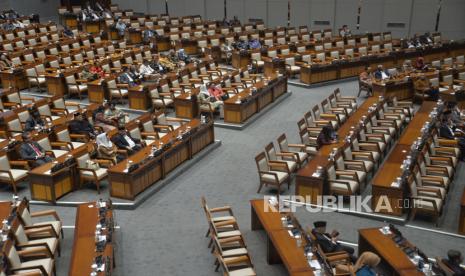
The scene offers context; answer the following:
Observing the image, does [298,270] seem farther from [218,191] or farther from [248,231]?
[218,191]

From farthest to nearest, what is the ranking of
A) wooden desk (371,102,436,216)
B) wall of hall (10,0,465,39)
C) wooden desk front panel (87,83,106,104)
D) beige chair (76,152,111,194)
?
1. wall of hall (10,0,465,39)
2. wooden desk front panel (87,83,106,104)
3. beige chair (76,152,111,194)
4. wooden desk (371,102,436,216)

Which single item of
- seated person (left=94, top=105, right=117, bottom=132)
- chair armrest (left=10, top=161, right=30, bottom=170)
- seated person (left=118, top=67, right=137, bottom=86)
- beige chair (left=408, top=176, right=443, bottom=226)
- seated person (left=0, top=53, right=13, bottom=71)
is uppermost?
seated person (left=0, top=53, right=13, bottom=71)

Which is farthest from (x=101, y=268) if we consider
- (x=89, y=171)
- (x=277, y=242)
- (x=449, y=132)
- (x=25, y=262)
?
(x=449, y=132)

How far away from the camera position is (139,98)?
49.3ft

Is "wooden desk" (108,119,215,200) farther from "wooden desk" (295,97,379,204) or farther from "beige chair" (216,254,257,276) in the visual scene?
"beige chair" (216,254,257,276)

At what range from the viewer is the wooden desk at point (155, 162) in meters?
9.89

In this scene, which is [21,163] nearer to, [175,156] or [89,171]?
[89,171]

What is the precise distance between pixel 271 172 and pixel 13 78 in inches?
384

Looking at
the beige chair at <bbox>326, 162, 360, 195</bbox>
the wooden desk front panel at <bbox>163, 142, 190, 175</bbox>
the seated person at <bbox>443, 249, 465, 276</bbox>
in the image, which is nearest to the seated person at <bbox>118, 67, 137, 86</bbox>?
the wooden desk front panel at <bbox>163, 142, 190, 175</bbox>

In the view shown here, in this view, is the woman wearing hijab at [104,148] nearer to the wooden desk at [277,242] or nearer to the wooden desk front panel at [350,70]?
the wooden desk at [277,242]

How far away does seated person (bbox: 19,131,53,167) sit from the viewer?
10.5 metres

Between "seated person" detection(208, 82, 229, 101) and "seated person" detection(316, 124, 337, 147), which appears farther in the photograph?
"seated person" detection(208, 82, 229, 101)

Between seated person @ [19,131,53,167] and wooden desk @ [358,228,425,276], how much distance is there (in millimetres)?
6224

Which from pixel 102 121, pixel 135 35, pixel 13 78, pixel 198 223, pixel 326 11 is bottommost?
pixel 198 223
